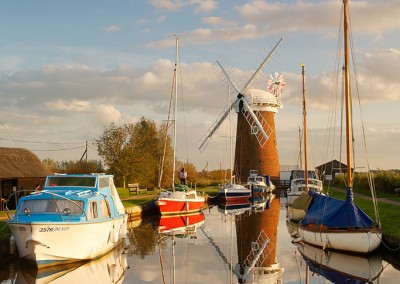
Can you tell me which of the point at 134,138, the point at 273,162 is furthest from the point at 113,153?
the point at 273,162

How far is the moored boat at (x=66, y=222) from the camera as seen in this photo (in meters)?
20.3

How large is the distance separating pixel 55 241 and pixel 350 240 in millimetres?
12567

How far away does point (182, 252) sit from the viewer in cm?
2597

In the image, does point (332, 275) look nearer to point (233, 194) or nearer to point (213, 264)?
point (213, 264)

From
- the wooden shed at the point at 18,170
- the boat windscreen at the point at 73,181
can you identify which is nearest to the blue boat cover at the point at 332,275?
the boat windscreen at the point at 73,181

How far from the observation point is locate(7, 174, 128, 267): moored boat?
20297 mm

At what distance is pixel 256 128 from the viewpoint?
258 ft

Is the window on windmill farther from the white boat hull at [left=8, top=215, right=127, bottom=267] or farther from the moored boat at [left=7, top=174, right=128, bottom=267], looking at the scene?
the white boat hull at [left=8, top=215, right=127, bottom=267]

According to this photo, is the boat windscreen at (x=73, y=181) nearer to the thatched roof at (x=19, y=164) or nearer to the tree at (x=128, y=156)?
the thatched roof at (x=19, y=164)

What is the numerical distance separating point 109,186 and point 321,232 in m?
10.8

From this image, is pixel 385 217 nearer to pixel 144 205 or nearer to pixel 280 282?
pixel 280 282

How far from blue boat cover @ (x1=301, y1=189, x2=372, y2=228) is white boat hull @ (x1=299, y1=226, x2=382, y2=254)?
0.45 metres

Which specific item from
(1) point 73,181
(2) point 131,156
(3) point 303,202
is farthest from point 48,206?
(2) point 131,156

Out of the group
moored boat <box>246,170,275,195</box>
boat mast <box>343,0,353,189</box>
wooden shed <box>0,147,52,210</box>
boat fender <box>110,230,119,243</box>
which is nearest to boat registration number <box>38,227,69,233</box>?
boat fender <box>110,230,119,243</box>
